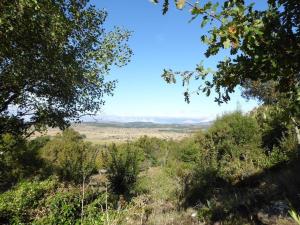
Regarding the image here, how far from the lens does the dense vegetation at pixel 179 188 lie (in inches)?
441

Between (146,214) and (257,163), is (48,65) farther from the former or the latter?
(257,163)

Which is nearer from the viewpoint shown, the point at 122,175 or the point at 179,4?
the point at 179,4

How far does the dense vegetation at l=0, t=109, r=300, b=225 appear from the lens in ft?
36.7

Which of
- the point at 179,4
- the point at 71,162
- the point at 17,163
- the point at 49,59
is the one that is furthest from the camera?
the point at 17,163

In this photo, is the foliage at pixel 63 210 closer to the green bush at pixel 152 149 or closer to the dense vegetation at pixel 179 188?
the dense vegetation at pixel 179 188

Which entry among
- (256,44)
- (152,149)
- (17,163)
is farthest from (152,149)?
(256,44)

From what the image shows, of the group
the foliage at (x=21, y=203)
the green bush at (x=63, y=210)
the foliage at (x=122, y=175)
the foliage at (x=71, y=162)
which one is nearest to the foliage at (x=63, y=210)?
the green bush at (x=63, y=210)

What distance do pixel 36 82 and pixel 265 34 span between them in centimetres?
1116

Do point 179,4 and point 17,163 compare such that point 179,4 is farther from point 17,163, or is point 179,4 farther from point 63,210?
point 17,163

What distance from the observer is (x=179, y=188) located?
15227 mm

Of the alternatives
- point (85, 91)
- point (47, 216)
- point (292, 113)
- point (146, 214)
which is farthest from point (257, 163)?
point (292, 113)

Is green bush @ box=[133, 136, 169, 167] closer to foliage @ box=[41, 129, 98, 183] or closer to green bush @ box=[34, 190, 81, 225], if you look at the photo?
foliage @ box=[41, 129, 98, 183]

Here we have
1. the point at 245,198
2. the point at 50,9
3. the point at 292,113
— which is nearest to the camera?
the point at 292,113

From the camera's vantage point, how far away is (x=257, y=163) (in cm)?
1845
